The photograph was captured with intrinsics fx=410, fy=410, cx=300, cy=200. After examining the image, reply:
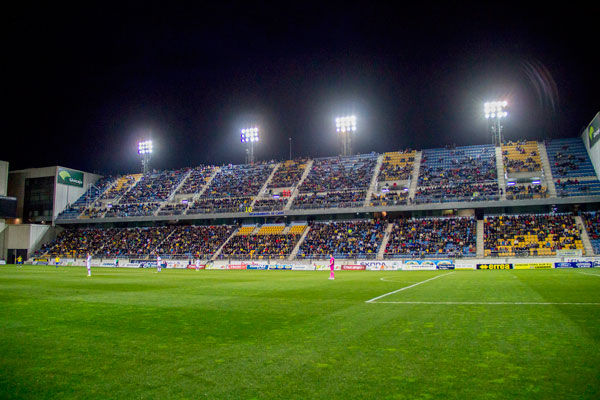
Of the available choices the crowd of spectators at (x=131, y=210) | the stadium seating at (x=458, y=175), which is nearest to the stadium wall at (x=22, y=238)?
the crowd of spectators at (x=131, y=210)

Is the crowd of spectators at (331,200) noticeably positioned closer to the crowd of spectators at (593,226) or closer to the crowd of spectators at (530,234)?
the crowd of spectators at (530,234)

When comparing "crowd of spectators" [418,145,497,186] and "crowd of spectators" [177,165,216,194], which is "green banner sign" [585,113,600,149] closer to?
"crowd of spectators" [418,145,497,186]

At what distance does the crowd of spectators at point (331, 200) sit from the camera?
55.7 metres

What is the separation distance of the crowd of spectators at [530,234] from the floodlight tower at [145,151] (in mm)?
58601

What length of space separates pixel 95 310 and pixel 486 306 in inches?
439

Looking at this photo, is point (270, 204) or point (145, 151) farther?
point (145, 151)

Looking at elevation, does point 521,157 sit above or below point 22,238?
above

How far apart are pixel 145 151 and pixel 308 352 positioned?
3016 inches

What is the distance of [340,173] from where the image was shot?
6344 cm

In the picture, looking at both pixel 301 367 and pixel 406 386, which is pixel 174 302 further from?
pixel 406 386

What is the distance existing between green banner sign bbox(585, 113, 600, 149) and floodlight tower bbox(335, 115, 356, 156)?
30906 mm

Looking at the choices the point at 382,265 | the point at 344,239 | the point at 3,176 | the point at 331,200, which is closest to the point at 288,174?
the point at 331,200

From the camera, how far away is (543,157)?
182ft

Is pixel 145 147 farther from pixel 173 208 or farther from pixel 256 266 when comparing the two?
pixel 256 266
